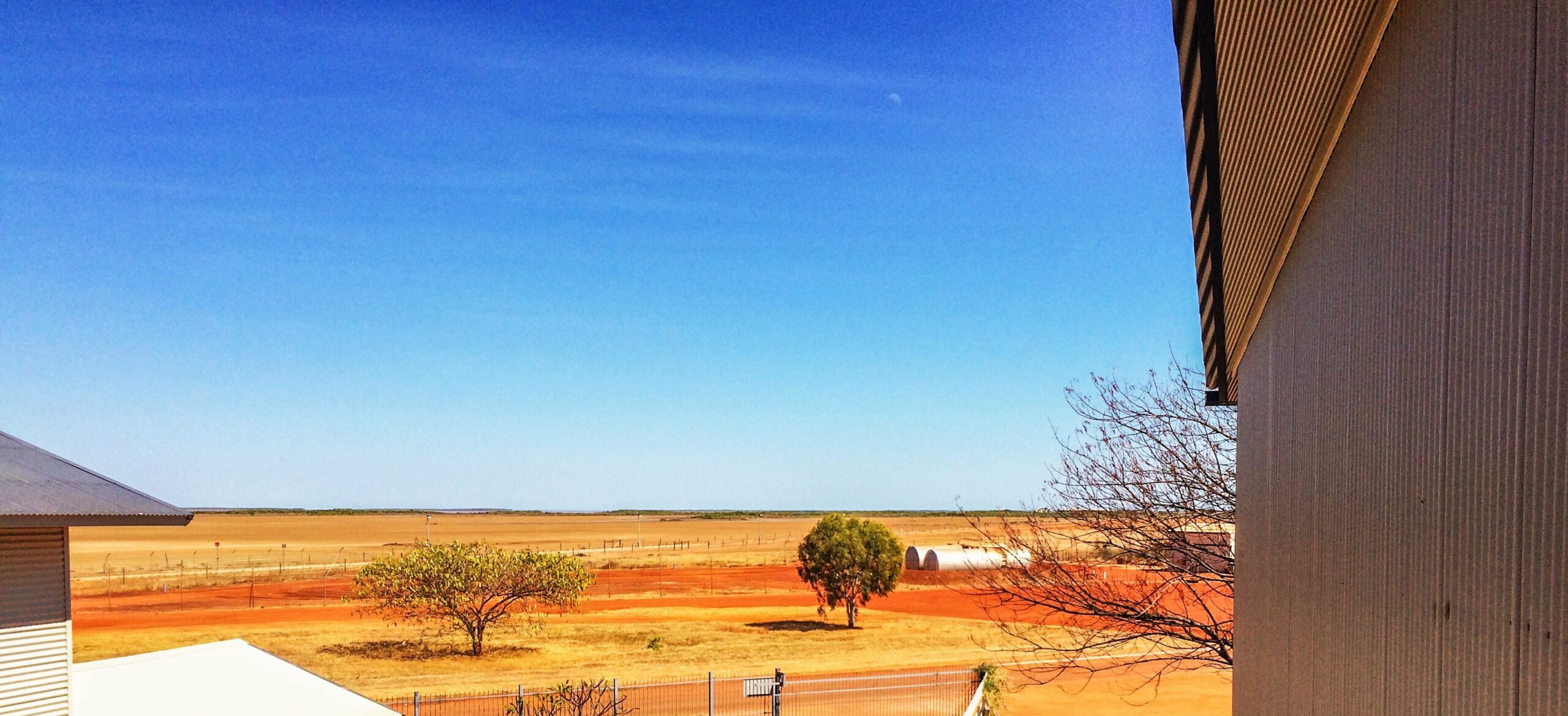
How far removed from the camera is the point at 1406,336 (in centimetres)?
400

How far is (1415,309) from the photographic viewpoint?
3.90m

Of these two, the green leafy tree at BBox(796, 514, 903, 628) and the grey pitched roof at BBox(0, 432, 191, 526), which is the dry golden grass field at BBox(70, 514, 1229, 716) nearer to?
the green leafy tree at BBox(796, 514, 903, 628)

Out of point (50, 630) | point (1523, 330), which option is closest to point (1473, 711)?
point (1523, 330)

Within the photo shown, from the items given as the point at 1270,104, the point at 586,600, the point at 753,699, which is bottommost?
the point at 586,600

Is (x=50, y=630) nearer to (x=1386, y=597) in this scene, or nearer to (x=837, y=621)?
(x=1386, y=597)

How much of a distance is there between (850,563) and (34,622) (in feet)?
106

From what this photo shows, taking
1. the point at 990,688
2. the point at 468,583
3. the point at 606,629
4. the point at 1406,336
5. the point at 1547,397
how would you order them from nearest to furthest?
the point at 1547,397, the point at 1406,336, the point at 990,688, the point at 468,583, the point at 606,629

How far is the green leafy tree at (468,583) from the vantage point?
108ft

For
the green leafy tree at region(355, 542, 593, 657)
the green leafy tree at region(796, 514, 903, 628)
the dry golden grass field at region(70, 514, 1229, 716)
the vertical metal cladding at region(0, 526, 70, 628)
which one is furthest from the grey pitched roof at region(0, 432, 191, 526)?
the green leafy tree at region(796, 514, 903, 628)

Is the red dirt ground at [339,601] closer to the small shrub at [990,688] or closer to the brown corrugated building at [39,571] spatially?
the small shrub at [990,688]

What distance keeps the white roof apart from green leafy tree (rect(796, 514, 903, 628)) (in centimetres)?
2656

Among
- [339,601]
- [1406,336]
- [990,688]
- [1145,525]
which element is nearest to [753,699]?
[990,688]

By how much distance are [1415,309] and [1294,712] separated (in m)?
3.17

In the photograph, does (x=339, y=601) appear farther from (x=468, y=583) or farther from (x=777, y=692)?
(x=777, y=692)
